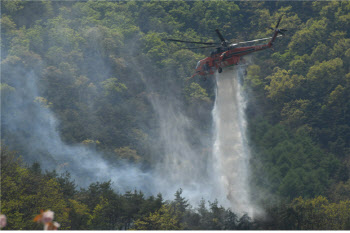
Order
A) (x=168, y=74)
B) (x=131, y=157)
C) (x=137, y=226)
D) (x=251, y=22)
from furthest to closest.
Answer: (x=251, y=22) → (x=168, y=74) → (x=131, y=157) → (x=137, y=226)

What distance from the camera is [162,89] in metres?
120

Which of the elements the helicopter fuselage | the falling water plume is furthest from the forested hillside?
the helicopter fuselage

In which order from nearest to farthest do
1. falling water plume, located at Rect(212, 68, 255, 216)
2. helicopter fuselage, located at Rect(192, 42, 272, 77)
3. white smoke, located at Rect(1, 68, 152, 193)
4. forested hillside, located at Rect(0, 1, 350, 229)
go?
helicopter fuselage, located at Rect(192, 42, 272, 77)
falling water plume, located at Rect(212, 68, 255, 216)
forested hillside, located at Rect(0, 1, 350, 229)
white smoke, located at Rect(1, 68, 152, 193)

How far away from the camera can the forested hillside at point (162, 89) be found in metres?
91.7

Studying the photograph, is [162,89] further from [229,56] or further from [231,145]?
[229,56]

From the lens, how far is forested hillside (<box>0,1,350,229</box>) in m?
91.7

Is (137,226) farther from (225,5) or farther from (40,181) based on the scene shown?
(225,5)

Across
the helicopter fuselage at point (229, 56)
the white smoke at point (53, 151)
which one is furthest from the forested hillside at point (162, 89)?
the helicopter fuselage at point (229, 56)

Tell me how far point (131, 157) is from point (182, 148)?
10322 millimetres

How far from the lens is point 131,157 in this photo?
102 metres

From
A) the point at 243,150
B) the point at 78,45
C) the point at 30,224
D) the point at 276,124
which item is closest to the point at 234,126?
the point at 243,150

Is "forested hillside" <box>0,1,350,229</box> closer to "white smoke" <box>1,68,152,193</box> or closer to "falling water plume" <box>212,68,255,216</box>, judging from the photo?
"white smoke" <box>1,68,152,193</box>

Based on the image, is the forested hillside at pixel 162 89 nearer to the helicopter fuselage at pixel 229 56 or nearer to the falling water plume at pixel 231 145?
the falling water plume at pixel 231 145

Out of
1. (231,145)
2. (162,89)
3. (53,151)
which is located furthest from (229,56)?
(162,89)
